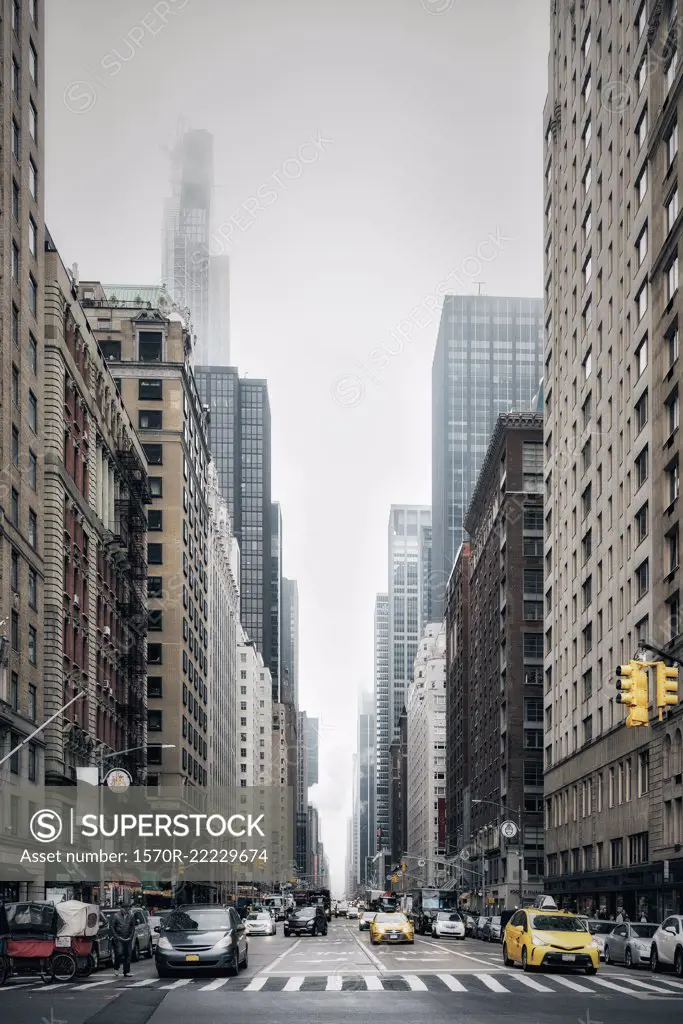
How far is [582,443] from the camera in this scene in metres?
84.5

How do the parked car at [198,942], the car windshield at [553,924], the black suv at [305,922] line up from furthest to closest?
1. the black suv at [305,922]
2. the car windshield at [553,924]
3. the parked car at [198,942]

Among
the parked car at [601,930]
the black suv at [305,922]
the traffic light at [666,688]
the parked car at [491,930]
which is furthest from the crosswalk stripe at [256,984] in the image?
the black suv at [305,922]

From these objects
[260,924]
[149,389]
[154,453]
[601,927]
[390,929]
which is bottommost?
[260,924]

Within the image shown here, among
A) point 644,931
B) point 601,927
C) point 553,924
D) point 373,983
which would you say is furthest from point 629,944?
point 373,983

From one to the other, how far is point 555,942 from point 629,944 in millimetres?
8264

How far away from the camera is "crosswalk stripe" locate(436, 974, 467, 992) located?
29.7 m

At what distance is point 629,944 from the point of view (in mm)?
42594

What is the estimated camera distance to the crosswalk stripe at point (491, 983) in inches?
1164

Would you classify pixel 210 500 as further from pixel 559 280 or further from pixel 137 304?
pixel 559 280

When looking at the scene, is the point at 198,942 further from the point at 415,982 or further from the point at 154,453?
the point at 154,453

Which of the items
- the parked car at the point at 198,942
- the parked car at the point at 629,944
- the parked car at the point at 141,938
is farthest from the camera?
the parked car at the point at 141,938

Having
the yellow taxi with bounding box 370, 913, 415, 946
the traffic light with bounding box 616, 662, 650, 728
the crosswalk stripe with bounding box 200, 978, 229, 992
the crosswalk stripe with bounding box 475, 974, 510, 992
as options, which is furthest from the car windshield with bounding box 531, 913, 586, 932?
the yellow taxi with bounding box 370, 913, 415, 946

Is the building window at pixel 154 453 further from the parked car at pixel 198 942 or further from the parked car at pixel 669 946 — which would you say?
the parked car at pixel 198 942

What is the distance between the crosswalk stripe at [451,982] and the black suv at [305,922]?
45.5 metres
